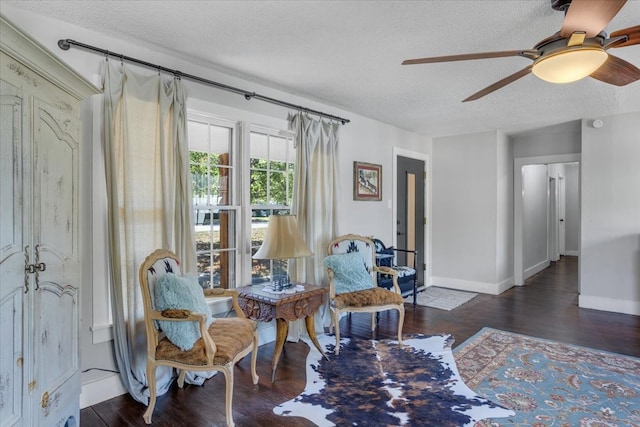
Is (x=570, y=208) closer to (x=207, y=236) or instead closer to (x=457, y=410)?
(x=457, y=410)

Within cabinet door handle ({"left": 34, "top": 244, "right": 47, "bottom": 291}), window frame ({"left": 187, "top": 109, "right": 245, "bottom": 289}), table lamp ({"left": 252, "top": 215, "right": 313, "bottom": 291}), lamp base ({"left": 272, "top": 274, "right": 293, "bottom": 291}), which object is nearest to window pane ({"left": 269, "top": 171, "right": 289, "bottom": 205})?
window frame ({"left": 187, "top": 109, "right": 245, "bottom": 289})

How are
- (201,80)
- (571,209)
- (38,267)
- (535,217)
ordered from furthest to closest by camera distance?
(571,209) → (535,217) → (201,80) → (38,267)

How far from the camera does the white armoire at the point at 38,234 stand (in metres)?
1.42

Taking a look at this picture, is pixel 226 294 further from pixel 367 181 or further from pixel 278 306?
pixel 367 181

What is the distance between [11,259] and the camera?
1.44 m

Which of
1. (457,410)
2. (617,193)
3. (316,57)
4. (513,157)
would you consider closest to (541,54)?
(316,57)

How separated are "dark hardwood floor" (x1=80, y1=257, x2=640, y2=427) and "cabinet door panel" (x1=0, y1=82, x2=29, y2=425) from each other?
1.03 metres

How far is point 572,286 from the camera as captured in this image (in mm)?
6109

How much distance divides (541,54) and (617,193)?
3645 mm

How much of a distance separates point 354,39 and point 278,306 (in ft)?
6.61

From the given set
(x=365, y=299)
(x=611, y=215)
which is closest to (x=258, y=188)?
(x=365, y=299)

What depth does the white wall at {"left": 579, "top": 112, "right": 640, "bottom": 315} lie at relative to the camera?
4.56 m

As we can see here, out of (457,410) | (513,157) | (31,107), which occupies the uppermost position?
(513,157)

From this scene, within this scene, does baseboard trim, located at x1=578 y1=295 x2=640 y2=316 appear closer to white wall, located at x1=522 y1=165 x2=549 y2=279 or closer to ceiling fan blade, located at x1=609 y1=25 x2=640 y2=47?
white wall, located at x1=522 y1=165 x2=549 y2=279
